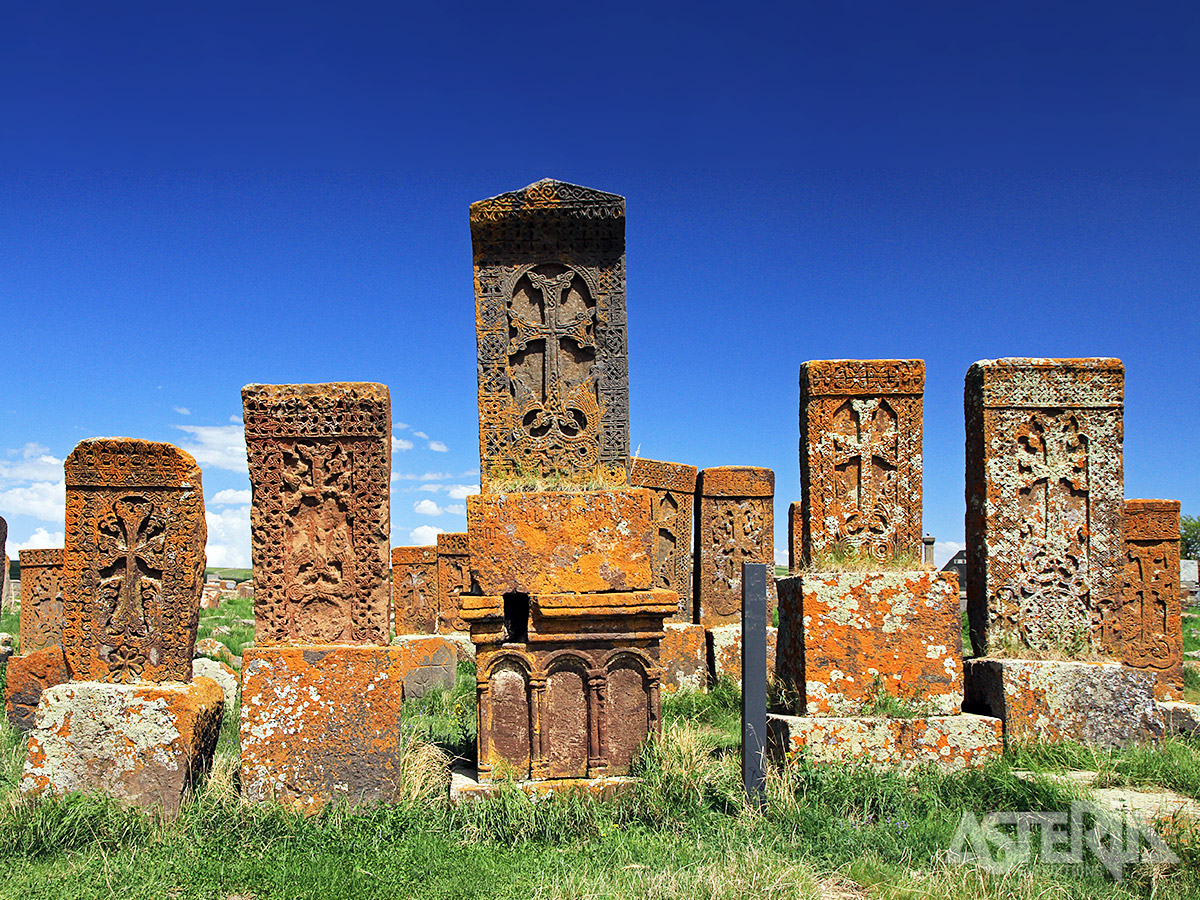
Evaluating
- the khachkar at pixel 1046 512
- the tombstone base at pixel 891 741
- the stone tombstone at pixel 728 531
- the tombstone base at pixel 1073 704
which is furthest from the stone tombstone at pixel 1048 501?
the stone tombstone at pixel 728 531

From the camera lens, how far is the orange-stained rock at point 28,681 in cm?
723

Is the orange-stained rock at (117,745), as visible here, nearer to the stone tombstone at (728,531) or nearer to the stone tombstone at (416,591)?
the stone tombstone at (728,531)

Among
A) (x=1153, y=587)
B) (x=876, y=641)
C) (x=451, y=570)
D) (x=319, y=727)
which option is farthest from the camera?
(x=451, y=570)

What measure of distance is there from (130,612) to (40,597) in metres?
6.14

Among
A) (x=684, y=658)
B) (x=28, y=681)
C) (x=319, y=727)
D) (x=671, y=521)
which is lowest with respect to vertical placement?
(x=684, y=658)

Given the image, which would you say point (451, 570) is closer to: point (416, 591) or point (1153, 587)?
point (416, 591)

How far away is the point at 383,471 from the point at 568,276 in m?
1.71

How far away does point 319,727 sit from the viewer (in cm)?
470

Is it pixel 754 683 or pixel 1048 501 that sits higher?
pixel 1048 501

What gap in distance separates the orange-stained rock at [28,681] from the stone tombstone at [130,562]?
286cm

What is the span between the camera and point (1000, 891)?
3.37 meters

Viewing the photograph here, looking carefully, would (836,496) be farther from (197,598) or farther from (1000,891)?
(197,598)

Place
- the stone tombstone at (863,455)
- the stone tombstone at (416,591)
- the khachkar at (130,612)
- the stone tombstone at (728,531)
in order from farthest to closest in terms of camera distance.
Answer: the stone tombstone at (416,591) < the stone tombstone at (728,531) < the stone tombstone at (863,455) < the khachkar at (130,612)

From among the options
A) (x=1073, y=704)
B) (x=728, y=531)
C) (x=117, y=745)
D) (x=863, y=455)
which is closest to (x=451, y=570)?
(x=728, y=531)
